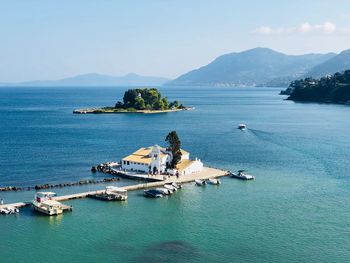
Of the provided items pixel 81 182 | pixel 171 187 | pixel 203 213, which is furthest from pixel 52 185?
pixel 203 213

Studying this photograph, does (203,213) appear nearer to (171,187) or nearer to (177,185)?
(171,187)

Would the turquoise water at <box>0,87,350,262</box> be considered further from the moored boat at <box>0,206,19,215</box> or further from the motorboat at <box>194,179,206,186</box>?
the motorboat at <box>194,179,206,186</box>

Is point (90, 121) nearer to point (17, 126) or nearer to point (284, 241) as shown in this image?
point (17, 126)

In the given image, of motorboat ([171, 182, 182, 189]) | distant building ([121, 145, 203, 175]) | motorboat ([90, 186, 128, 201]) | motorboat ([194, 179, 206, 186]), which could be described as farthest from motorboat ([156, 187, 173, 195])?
distant building ([121, 145, 203, 175])

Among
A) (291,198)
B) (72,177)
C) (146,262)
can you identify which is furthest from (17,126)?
(146,262)

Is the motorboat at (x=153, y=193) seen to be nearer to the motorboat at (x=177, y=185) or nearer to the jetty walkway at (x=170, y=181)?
the jetty walkway at (x=170, y=181)

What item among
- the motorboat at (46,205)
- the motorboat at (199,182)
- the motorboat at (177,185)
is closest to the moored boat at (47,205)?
the motorboat at (46,205)
